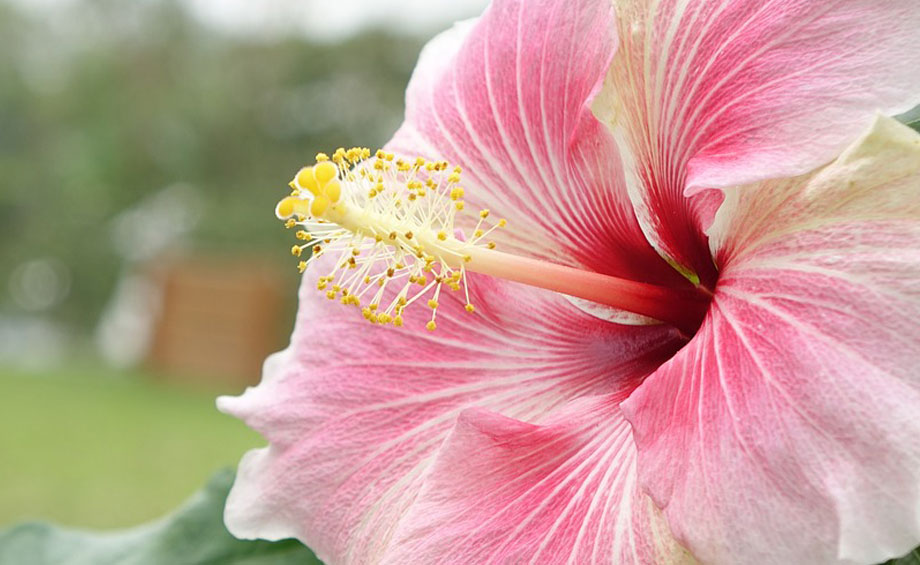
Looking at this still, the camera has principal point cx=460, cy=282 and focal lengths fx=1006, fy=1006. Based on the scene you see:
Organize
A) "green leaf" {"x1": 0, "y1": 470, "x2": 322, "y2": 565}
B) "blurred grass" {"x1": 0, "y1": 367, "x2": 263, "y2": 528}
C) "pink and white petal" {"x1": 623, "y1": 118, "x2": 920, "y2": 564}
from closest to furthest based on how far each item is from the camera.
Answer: "pink and white petal" {"x1": 623, "y1": 118, "x2": 920, "y2": 564} < "green leaf" {"x1": 0, "y1": 470, "x2": 322, "y2": 565} < "blurred grass" {"x1": 0, "y1": 367, "x2": 263, "y2": 528}

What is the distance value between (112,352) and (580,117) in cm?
900

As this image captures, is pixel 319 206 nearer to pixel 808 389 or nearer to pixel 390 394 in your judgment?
pixel 390 394

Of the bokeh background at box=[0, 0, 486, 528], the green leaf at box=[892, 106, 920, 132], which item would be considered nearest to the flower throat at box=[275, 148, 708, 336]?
the green leaf at box=[892, 106, 920, 132]

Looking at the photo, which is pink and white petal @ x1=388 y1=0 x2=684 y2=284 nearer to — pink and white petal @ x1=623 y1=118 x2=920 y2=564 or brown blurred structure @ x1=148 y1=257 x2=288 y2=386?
pink and white petal @ x1=623 y1=118 x2=920 y2=564

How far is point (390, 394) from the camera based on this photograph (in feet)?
1.72

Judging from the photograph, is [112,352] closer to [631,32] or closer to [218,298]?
[218,298]

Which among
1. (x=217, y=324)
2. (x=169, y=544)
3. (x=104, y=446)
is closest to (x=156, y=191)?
(x=217, y=324)

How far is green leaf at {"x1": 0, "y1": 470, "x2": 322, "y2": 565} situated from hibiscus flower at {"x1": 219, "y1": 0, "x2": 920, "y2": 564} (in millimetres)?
90

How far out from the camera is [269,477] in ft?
1.75

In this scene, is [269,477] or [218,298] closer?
[269,477]

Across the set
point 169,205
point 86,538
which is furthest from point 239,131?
point 86,538

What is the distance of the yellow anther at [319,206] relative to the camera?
1.54 feet

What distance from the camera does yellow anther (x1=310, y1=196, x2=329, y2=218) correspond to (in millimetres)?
469

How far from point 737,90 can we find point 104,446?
5298 millimetres
